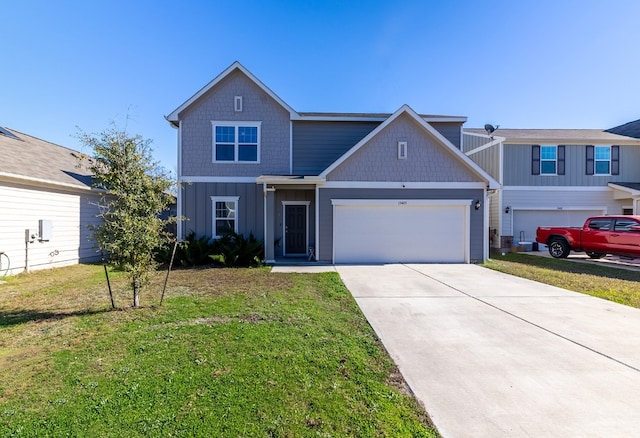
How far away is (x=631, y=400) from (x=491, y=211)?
15.2 m

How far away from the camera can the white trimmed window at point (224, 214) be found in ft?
40.7

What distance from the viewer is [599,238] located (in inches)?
480

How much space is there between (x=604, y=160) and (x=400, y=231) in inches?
495

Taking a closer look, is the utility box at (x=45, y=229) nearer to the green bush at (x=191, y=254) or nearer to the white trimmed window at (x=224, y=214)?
the green bush at (x=191, y=254)

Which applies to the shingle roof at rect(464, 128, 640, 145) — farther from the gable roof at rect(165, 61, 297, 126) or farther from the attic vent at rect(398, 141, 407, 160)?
the gable roof at rect(165, 61, 297, 126)

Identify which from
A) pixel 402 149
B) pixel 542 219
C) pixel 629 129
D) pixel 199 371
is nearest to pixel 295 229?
pixel 402 149

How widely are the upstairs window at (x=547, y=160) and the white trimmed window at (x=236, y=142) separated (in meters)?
13.6

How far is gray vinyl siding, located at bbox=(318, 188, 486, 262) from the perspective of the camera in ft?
37.9

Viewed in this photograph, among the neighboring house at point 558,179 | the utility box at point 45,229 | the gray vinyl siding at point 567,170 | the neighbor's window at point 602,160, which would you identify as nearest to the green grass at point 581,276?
the neighboring house at point 558,179

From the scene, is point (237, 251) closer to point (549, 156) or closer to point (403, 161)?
point (403, 161)

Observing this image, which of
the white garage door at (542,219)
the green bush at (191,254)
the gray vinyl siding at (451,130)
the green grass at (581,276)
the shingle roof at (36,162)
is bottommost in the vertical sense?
the green grass at (581,276)

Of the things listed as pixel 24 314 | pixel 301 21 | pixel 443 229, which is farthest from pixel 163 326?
pixel 301 21

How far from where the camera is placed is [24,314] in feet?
18.6

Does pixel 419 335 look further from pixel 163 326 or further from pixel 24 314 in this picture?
pixel 24 314
